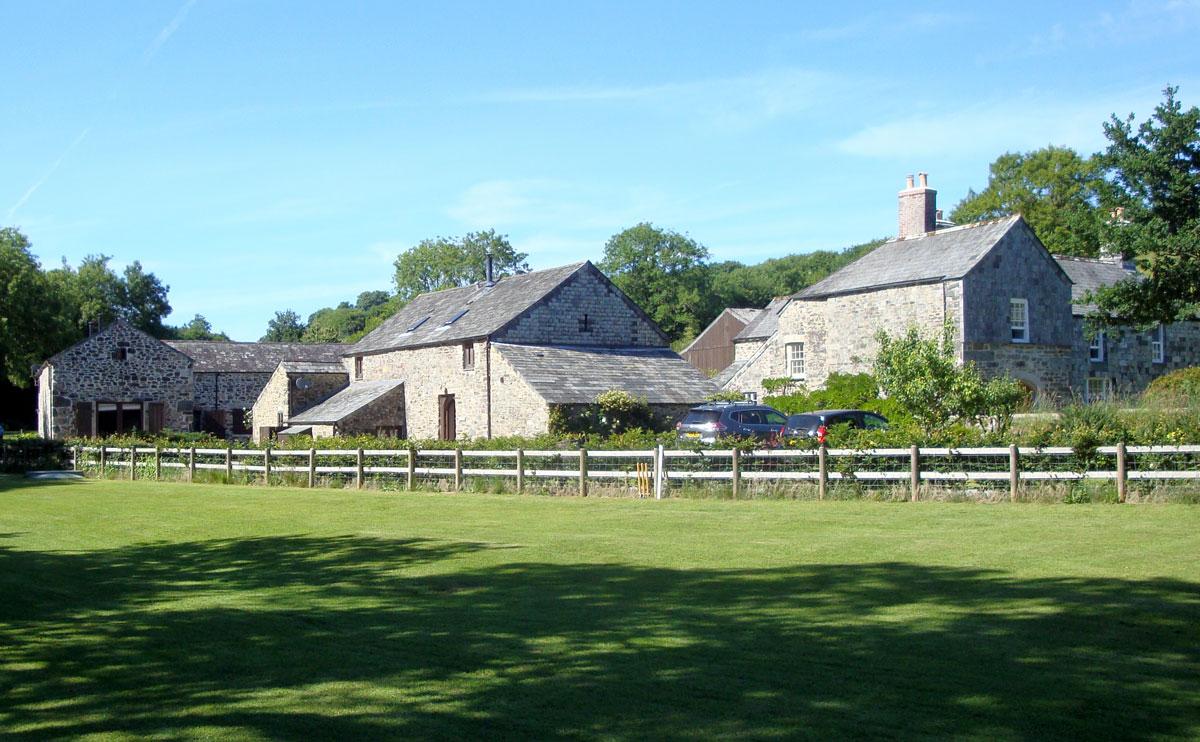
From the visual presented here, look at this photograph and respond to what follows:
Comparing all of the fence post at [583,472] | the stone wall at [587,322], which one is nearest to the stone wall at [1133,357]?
the stone wall at [587,322]

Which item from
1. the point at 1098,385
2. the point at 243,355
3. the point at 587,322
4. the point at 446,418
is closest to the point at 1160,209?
the point at 1098,385

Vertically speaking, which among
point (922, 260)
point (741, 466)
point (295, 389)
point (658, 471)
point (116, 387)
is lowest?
point (658, 471)

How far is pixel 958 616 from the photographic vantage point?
906 cm

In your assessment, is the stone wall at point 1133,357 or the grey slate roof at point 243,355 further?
the grey slate roof at point 243,355

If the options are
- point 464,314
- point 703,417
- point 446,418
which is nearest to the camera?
point 703,417

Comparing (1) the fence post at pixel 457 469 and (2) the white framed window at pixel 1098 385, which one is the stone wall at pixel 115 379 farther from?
(2) the white framed window at pixel 1098 385

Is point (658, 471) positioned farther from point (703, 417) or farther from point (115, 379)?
point (115, 379)

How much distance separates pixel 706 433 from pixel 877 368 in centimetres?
487

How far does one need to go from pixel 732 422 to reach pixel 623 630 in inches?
812

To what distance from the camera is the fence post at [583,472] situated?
2327 centimetres

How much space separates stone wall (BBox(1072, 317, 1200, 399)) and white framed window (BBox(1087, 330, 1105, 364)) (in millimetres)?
157

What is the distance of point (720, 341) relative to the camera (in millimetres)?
77312

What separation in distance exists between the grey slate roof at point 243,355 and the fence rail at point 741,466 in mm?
32588

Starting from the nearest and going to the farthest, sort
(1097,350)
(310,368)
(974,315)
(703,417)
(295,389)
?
1. (703,417)
2. (974,315)
3. (1097,350)
4. (295,389)
5. (310,368)
